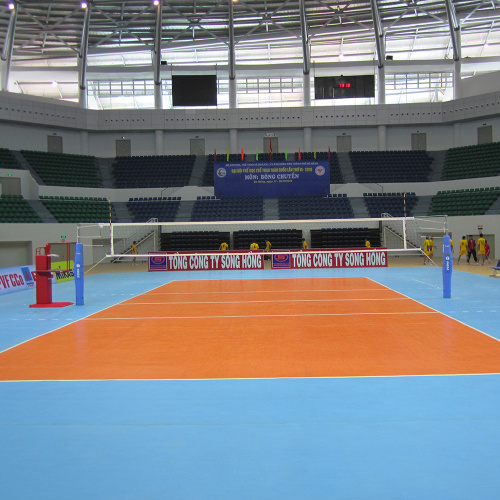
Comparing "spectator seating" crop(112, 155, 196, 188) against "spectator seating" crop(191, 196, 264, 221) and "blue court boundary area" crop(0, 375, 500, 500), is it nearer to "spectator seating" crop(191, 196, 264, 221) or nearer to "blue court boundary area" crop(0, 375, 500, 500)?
"spectator seating" crop(191, 196, 264, 221)

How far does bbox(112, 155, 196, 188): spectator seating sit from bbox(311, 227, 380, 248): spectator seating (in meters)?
11.8

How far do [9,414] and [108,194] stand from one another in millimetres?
31934

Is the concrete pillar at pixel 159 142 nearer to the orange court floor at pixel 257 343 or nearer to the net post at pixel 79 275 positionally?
the net post at pixel 79 275

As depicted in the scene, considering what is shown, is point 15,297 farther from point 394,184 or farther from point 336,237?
point 394,184

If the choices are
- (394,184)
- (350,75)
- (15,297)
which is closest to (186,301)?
(15,297)

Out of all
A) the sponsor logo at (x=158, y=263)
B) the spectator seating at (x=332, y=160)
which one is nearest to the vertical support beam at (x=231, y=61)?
the spectator seating at (x=332, y=160)

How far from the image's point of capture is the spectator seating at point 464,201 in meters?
30.8

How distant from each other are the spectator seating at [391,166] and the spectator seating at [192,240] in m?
12.7

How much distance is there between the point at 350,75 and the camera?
127 ft

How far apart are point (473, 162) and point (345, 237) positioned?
1247 cm

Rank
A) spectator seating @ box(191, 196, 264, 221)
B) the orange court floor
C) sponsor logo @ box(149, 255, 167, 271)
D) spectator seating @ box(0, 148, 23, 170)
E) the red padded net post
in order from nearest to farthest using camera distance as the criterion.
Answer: the orange court floor
the red padded net post
sponsor logo @ box(149, 255, 167, 271)
spectator seating @ box(0, 148, 23, 170)
spectator seating @ box(191, 196, 264, 221)

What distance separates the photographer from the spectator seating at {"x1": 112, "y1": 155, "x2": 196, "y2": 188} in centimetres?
3684

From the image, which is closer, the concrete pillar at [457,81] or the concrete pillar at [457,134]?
the concrete pillar at [457,81]

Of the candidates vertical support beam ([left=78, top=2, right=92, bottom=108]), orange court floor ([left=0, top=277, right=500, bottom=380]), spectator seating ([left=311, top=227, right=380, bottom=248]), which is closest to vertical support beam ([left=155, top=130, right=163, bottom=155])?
vertical support beam ([left=78, top=2, right=92, bottom=108])
